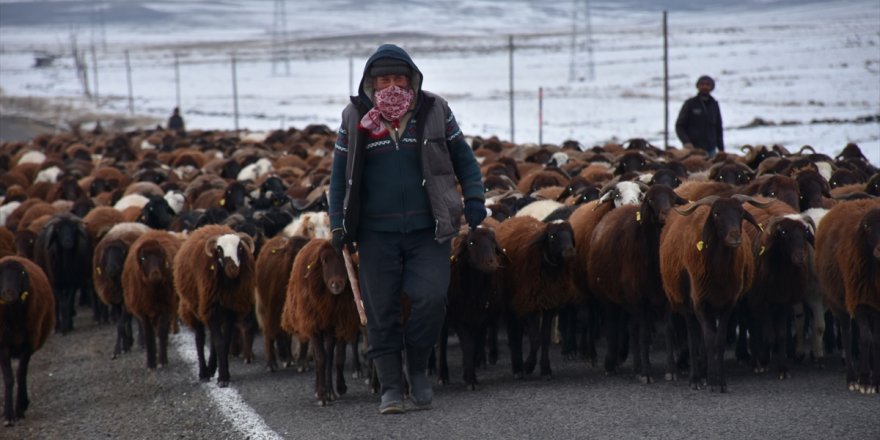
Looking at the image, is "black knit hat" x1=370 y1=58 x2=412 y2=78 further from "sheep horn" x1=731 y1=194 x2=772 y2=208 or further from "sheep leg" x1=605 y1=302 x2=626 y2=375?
"sheep leg" x1=605 y1=302 x2=626 y2=375

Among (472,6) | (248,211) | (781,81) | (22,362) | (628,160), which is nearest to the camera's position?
(22,362)

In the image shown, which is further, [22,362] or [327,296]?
[22,362]

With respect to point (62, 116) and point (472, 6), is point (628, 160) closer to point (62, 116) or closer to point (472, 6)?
point (62, 116)

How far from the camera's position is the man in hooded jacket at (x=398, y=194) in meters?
7.45

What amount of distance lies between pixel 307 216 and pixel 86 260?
382 centimetres

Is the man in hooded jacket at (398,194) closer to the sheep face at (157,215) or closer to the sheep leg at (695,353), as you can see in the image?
the sheep leg at (695,353)

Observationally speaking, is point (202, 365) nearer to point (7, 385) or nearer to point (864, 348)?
point (7, 385)

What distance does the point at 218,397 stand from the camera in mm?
9203

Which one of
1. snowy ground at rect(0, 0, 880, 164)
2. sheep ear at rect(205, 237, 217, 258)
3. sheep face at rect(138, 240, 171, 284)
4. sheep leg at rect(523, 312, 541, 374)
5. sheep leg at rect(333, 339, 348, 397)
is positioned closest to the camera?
sheep leg at rect(333, 339, 348, 397)

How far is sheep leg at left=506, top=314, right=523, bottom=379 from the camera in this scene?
9.39 meters

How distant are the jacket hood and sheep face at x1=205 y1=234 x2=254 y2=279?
3194mm

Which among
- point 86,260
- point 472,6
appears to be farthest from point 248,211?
point 472,6

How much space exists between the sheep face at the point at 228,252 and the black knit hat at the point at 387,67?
3400 millimetres

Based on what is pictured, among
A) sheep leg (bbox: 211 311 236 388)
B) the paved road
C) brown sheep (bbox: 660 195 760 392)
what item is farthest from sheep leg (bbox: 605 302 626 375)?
sheep leg (bbox: 211 311 236 388)
